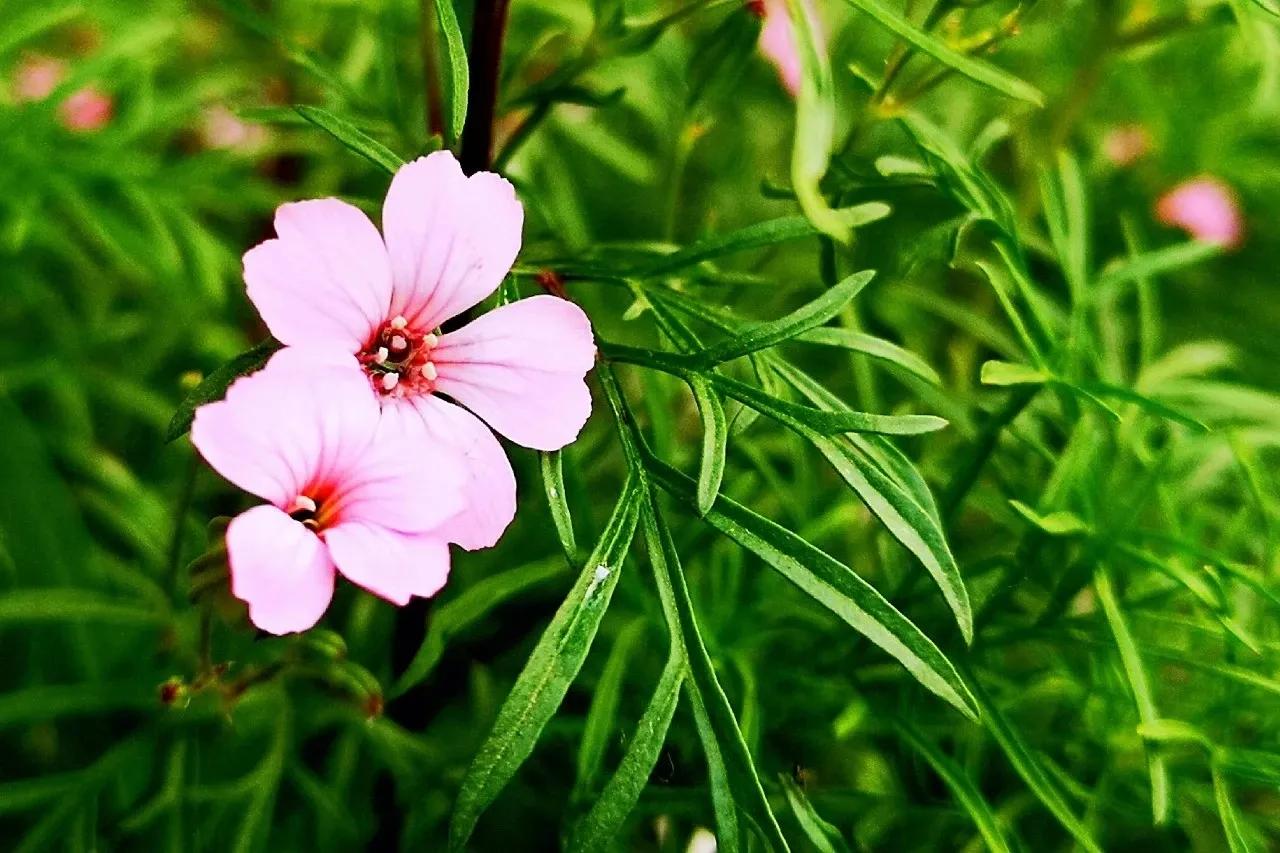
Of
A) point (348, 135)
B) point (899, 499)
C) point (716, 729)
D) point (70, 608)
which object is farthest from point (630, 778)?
point (70, 608)

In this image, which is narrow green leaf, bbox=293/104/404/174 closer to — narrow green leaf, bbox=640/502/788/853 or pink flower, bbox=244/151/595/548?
pink flower, bbox=244/151/595/548

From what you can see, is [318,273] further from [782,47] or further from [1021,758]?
[782,47]

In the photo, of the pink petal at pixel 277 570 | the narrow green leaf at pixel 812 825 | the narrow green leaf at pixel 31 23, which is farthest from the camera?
the narrow green leaf at pixel 31 23

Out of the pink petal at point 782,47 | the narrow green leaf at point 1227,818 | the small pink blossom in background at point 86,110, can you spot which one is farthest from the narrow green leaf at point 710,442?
the small pink blossom in background at point 86,110

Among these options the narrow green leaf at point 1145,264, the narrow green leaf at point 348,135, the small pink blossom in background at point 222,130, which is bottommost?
the small pink blossom in background at point 222,130

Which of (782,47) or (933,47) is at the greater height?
(933,47)

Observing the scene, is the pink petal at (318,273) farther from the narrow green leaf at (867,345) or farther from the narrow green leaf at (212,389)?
the narrow green leaf at (867,345)
